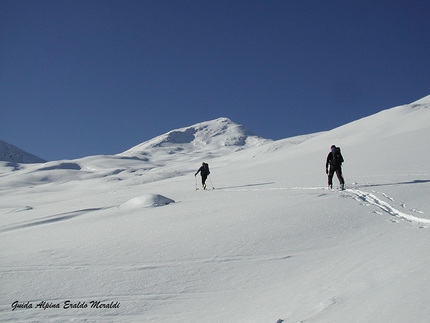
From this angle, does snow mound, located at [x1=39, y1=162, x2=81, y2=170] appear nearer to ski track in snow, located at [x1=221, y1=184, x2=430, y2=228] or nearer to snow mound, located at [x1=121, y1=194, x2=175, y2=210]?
snow mound, located at [x1=121, y1=194, x2=175, y2=210]

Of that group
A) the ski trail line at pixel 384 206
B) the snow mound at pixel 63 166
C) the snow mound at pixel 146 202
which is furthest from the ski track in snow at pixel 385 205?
the snow mound at pixel 63 166

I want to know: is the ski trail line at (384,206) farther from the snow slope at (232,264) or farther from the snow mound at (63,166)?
the snow mound at (63,166)

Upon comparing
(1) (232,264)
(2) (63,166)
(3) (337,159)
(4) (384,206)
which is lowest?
(1) (232,264)

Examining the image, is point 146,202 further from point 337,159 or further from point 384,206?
point 337,159

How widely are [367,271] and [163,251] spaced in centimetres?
374

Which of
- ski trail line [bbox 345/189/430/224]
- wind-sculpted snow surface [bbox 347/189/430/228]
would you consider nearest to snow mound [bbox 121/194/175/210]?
wind-sculpted snow surface [bbox 347/189/430/228]

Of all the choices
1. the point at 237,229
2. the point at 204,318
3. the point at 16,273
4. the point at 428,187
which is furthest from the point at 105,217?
the point at 428,187

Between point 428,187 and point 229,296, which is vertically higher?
point 428,187

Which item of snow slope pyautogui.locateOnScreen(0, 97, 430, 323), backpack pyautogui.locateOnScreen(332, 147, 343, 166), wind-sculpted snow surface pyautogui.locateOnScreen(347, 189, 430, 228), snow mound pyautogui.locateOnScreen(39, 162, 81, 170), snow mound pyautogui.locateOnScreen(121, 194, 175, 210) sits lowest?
snow slope pyautogui.locateOnScreen(0, 97, 430, 323)

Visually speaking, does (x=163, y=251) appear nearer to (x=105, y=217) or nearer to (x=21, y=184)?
(x=105, y=217)

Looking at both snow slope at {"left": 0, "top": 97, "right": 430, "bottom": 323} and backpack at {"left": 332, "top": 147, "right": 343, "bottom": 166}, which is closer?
snow slope at {"left": 0, "top": 97, "right": 430, "bottom": 323}

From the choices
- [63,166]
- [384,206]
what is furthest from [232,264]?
[63,166]

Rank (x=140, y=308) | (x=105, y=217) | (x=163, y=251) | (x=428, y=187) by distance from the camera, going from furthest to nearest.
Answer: (x=428, y=187) < (x=105, y=217) < (x=163, y=251) < (x=140, y=308)

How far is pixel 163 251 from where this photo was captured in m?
6.25
